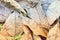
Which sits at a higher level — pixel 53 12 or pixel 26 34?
pixel 53 12

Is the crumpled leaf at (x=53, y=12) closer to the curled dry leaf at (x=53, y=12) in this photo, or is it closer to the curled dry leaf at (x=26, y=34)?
the curled dry leaf at (x=53, y=12)

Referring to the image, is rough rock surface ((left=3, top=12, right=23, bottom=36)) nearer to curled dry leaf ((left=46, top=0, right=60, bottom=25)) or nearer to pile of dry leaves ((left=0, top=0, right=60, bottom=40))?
pile of dry leaves ((left=0, top=0, right=60, bottom=40))

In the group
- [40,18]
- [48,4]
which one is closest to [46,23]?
[40,18]

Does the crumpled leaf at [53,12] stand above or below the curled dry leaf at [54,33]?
above

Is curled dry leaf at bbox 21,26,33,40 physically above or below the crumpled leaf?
below

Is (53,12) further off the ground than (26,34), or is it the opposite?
(53,12)

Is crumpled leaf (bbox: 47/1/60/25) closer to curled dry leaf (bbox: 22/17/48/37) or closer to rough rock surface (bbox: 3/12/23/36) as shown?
curled dry leaf (bbox: 22/17/48/37)

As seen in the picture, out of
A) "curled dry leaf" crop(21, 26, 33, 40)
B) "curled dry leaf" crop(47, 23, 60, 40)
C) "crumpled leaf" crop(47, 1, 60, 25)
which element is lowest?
"curled dry leaf" crop(21, 26, 33, 40)

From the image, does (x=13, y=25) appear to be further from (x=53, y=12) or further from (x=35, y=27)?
(x=53, y=12)

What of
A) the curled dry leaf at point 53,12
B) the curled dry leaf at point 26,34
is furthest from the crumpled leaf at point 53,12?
the curled dry leaf at point 26,34

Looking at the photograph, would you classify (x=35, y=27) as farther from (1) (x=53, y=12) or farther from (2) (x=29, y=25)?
(1) (x=53, y=12)

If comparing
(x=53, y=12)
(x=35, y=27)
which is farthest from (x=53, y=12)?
(x=35, y=27)

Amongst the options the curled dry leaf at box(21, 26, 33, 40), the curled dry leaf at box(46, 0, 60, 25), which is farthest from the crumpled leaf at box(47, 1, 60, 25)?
the curled dry leaf at box(21, 26, 33, 40)
